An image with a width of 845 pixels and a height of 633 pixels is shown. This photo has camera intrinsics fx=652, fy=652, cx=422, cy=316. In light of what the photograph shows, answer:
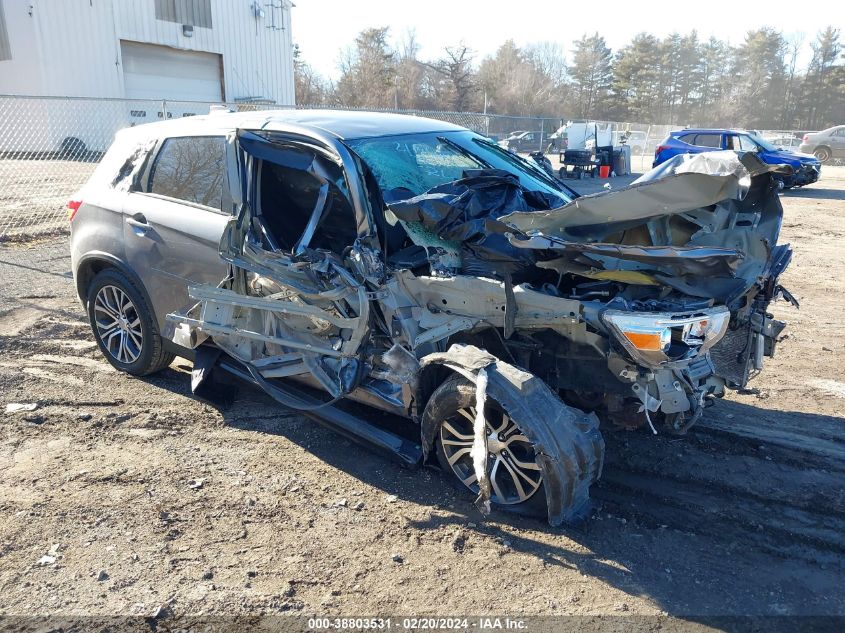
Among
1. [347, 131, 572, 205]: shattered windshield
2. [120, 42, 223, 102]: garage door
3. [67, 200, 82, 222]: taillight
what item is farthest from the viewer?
[120, 42, 223, 102]: garage door

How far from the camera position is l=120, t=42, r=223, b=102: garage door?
87.8ft

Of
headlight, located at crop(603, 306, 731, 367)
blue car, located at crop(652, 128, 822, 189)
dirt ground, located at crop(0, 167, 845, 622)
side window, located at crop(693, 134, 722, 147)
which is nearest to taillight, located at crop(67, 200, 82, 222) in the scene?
dirt ground, located at crop(0, 167, 845, 622)

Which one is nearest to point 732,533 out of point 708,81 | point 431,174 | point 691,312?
point 691,312

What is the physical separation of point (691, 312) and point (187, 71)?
1181 inches

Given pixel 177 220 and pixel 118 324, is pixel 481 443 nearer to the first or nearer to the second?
pixel 177 220

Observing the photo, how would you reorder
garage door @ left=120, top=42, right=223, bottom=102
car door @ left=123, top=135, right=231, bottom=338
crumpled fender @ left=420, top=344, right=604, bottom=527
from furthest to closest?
garage door @ left=120, top=42, right=223, bottom=102 → car door @ left=123, top=135, right=231, bottom=338 → crumpled fender @ left=420, top=344, right=604, bottom=527

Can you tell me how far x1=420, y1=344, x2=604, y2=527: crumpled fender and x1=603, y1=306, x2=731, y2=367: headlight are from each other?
440 millimetres

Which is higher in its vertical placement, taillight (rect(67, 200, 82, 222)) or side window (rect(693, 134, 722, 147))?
side window (rect(693, 134, 722, 147))

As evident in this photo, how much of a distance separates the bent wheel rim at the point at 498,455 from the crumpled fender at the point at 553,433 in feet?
0.32

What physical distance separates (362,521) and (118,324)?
2869 millimetres

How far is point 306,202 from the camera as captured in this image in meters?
4.18

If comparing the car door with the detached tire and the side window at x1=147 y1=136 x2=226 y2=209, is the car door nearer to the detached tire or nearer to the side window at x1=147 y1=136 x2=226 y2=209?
the side window at x1=147 y1=136 x2=226 y2=209

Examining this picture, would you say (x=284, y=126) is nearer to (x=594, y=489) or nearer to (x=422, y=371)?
Result: (x=422, y=371)

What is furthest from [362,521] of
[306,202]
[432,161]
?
[432,161]
